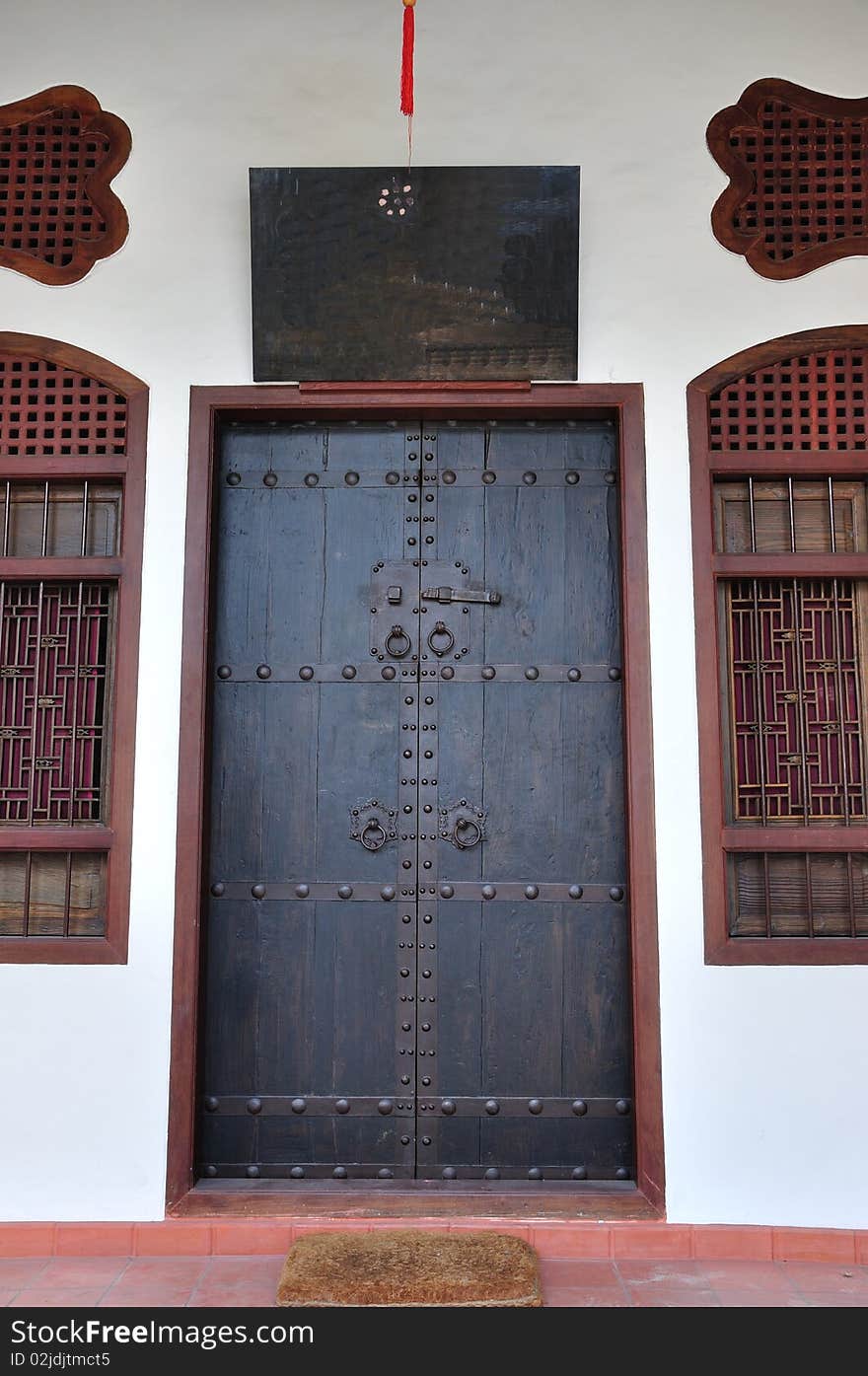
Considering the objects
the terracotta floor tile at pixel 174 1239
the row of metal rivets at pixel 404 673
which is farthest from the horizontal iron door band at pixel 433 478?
the terracotta floor tile at pixel 174 1239

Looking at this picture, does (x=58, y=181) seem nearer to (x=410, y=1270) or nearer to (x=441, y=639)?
(x=441, y=639)

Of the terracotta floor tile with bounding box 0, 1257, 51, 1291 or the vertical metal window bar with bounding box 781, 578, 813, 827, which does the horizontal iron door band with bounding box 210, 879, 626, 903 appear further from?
the terracotta floor tile with bounding box 0, 1257, 51, 1291

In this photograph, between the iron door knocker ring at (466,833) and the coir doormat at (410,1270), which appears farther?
the iron door knocker ring at (466,833)

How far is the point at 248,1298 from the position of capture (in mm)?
2725

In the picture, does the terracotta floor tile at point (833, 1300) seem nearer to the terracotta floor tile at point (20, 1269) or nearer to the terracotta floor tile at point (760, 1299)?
the terracotta floor tile at point (760, 1299)

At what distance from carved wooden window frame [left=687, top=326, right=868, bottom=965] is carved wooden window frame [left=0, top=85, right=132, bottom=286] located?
186 centimetres

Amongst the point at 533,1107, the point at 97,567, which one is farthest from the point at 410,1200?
the point at 97,567

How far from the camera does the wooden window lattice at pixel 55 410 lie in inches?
134

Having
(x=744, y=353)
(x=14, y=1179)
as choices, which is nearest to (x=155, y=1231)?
(x=14, y=1179)

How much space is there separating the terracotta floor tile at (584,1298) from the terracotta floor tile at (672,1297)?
0.12 ft

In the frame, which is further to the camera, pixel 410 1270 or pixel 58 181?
pixel 58 181

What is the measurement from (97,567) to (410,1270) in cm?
207

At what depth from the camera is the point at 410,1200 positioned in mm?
3123

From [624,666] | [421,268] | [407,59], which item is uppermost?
[407,59]
